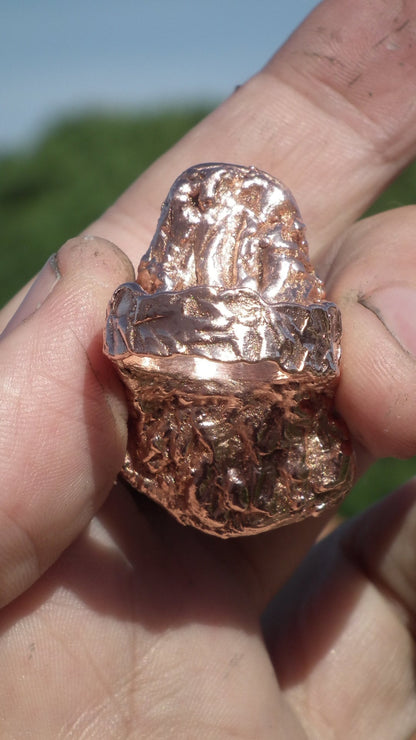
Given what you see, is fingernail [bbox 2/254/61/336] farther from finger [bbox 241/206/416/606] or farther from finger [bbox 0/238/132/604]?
finger [bbox 241/206/416/606]

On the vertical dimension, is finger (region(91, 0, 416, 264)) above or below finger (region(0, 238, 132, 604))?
above

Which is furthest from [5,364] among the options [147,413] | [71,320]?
[147,413]

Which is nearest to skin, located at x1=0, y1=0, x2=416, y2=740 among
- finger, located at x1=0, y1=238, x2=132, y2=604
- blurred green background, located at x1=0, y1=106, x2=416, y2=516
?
finger, located at x1=0, y1=238, x2=132, y2=604

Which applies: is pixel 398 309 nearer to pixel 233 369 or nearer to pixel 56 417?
pixel 233 369

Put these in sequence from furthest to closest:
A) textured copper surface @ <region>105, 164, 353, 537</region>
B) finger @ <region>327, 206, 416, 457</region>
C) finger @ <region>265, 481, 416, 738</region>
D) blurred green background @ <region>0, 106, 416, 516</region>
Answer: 1. blurred green background @ <region>0, 106, 416, 516</region>
2. finger @ <region>265, 481, 416, 738</region>
3. finger @ <region>327, 206, 416, 457</region>
4. textured copper surface @ <region>105, 164, 353, 537</region>

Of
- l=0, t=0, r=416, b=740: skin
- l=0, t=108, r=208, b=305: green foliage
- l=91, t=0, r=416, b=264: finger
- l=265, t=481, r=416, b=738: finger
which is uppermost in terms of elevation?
l=91, t=0, r=416, b=264: finger

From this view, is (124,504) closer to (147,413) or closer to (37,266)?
(147,413)

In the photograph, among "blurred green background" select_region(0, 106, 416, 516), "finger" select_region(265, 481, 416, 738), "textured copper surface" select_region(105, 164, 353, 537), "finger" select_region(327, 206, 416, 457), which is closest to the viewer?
"textured copper surface" select_region(105, 164, 353, 537)

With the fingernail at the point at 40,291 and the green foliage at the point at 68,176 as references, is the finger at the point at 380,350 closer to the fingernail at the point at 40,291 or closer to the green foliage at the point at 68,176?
the fingernail at the point at 40,291
